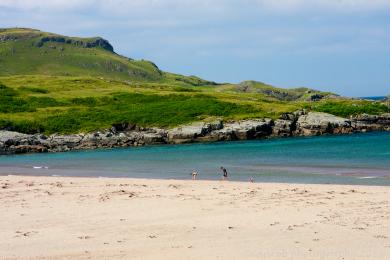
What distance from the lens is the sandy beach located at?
1833cm

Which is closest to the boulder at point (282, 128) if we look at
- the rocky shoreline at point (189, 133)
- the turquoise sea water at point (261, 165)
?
the rocky shoreline at point (189, 133)

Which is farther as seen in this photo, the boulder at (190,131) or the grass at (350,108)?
the grass at (350,108)

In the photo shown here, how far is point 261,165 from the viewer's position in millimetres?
59625

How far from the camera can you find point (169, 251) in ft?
60.3

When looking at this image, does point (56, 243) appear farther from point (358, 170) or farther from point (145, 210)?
point (358, 170)

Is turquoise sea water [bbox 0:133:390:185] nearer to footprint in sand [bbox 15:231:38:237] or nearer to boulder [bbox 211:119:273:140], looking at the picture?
boulder [bbox 211:119:273:140]

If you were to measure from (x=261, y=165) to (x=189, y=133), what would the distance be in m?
46.7

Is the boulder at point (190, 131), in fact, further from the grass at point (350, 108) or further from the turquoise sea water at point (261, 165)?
the grass at point (350, 108)

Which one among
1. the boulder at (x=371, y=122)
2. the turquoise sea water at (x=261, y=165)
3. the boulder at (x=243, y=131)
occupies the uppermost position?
the boulder at (x=371, y=122)

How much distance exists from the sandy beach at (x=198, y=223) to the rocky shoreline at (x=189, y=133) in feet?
215

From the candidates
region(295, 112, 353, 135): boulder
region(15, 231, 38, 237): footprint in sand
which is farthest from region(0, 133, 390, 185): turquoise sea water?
region(15, 231, 38, 237): footprint in sand

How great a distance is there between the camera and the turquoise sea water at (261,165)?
47.4 meters

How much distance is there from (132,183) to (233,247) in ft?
73.8

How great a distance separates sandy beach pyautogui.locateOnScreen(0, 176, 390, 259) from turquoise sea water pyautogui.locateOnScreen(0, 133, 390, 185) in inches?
471
